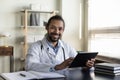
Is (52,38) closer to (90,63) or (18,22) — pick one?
(90,63)

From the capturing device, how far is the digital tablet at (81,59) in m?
1.82

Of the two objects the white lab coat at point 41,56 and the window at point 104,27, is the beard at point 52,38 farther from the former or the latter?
the window at point 104,27

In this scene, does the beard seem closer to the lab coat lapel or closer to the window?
the lab coat lapel

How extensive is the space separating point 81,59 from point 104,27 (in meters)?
1.94

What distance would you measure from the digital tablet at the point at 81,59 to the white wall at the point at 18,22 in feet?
7.69

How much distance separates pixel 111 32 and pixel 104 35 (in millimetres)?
224

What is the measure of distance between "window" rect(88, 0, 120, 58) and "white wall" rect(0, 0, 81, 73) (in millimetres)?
299

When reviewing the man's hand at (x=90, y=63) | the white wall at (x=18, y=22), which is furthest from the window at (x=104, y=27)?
the man's hand at (x=90, y=63)

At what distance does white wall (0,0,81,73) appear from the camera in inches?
166

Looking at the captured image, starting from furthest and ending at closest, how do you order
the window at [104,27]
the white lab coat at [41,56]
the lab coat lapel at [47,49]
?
the window at [104,27], the lab coat lapel at [47,49], the white lab coat at [41,56]

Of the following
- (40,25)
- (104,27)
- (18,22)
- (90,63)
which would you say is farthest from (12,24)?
(90,63)

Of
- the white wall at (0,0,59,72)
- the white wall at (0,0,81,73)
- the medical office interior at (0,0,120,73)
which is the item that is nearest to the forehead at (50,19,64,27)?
the medical office interior at (0,0,120,73)

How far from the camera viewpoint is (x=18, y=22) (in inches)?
169

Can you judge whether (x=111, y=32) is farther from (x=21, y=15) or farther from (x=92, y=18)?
(x=21, y=15)
